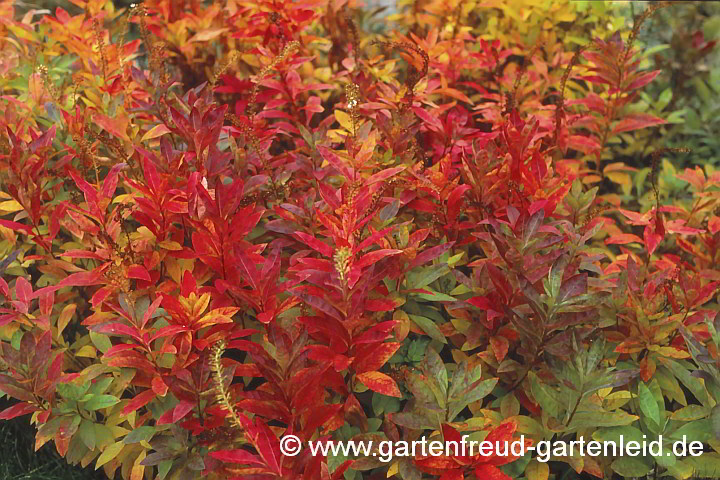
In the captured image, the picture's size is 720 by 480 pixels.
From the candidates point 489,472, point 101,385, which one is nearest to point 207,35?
point 101,385

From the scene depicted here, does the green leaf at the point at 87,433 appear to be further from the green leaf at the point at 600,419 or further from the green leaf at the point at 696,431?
the green leaf at the point at 696,431

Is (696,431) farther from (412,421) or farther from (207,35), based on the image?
(207,35)

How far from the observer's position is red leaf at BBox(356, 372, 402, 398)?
1.61m

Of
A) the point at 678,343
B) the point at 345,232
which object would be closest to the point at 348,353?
the point at 345,232

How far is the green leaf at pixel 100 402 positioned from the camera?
5.72 ft

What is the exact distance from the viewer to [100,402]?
1.76 m

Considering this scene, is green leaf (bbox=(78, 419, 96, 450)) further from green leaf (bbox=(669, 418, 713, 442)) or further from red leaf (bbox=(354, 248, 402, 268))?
green leaf (bbox=(669, 418, 713, 442))

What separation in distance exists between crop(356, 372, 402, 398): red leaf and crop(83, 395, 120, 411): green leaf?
0.62 metres

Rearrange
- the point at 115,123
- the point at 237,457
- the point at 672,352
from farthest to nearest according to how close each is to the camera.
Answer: the point at 115,123
the point at 672,352
the point at 237,457

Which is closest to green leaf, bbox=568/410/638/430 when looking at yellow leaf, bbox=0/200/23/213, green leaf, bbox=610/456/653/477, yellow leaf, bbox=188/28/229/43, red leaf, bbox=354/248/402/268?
green leaf, bbox=610/456/653/477

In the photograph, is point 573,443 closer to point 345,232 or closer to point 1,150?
point 345,232

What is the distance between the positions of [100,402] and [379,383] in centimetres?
72

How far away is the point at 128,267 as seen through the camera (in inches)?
70.6

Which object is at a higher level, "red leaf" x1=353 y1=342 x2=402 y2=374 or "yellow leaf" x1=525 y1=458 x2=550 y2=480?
"red leaf" x1=353 y1=342 x2=402 y2=374
